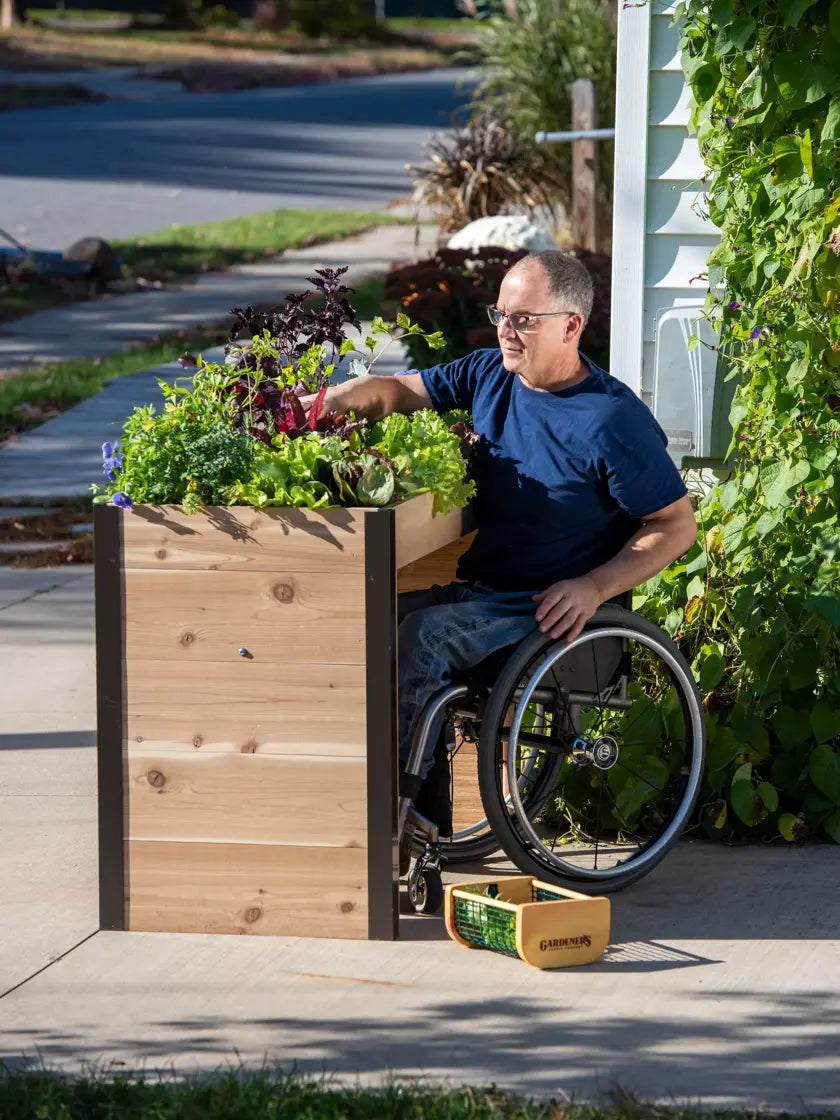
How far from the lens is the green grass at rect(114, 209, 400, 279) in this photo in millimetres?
15969

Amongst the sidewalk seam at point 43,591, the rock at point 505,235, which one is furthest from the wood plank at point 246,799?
the rock at point 505,235

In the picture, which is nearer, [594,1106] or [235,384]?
[594,1106]

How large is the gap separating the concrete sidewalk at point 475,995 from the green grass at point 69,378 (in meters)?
5.97

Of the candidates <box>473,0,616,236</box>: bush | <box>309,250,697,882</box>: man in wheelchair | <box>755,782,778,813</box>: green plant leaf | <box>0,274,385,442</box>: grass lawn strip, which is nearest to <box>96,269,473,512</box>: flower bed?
<box>309,250,697,882</box>: man in wheelchair

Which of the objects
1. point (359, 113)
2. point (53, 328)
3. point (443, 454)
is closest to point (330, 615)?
point (443, 454)

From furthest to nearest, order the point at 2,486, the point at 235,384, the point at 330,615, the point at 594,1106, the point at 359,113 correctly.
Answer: the point at 359,113 < the point at 2,486 < the point at 235,384 < the point at 330,615 < the point at 594,1106

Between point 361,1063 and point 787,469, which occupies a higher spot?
point 787,469

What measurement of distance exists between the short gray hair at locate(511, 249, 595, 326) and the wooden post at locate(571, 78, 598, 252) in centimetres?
780

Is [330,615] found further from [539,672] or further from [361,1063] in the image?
[361,1063]

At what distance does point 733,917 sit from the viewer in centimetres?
411

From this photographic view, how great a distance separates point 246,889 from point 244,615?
60 centimetres

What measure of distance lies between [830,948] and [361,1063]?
3.72 ft

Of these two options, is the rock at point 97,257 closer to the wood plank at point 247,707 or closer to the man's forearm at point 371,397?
the man's forearm at point 371,397

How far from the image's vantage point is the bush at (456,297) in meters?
9.15
